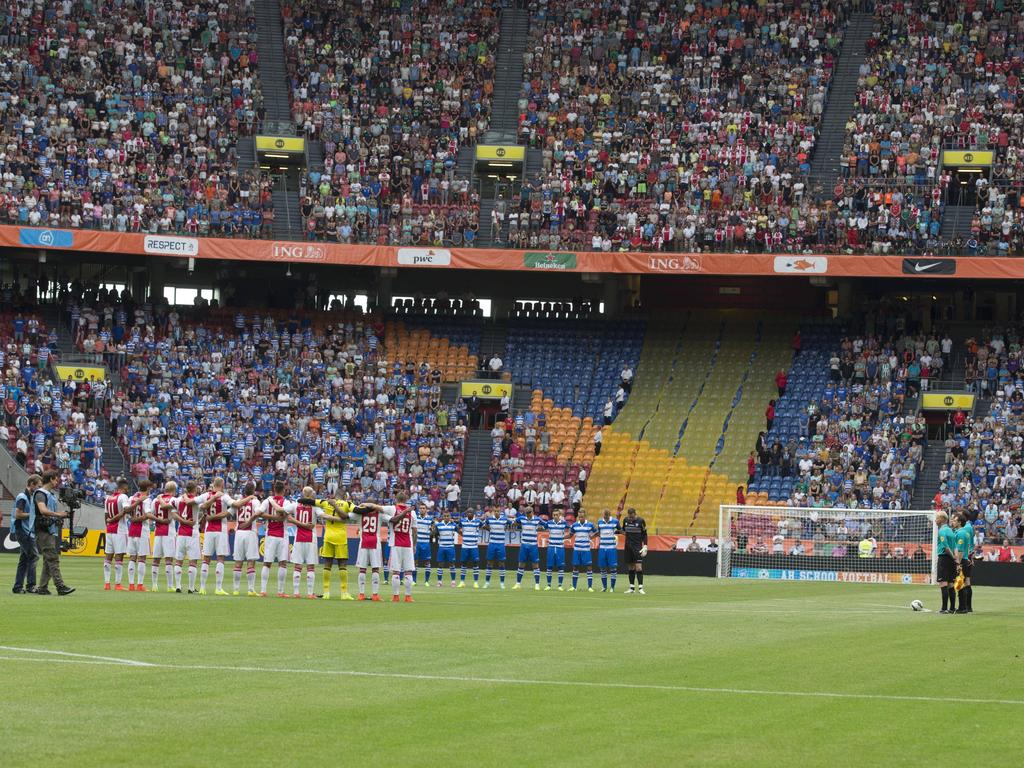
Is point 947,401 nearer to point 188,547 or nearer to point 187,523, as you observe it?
point 188,547

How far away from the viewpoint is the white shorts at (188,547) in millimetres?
31812

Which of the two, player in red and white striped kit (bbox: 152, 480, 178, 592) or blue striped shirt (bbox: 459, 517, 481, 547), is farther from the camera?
A: blue striped shirt (bbox: 459, 517, 481, 547)

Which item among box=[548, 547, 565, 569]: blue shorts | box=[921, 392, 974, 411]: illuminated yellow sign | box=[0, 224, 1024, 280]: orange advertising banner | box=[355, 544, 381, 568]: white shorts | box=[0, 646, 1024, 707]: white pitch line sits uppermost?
box=[0, 224, 1024, 280]: orange advertising banner

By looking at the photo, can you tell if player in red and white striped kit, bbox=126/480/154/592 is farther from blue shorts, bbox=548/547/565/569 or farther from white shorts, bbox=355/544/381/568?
blue shorts, bbox=548/547/565/569

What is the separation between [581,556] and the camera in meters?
41.0

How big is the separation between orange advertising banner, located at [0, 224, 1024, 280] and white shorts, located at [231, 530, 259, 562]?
27859mm

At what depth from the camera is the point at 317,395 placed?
59375 millimetres

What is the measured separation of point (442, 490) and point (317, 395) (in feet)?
20.6

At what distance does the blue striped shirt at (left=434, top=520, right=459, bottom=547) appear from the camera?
4091 centimetres

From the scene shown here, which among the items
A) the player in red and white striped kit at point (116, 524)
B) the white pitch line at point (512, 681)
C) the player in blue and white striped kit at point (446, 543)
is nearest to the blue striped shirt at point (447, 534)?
the player in blue and white striped kit at point (446, 543)

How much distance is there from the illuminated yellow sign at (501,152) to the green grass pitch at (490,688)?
3780cm

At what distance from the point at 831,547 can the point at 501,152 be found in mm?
21305

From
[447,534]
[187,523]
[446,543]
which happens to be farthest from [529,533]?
[187,523]

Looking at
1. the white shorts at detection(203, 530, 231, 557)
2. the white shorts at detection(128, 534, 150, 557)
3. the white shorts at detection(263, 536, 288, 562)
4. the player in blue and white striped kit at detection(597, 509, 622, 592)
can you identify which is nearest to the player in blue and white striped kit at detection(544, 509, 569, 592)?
the player in blue and white striped kit at detection(597, 509, 622, 592)
